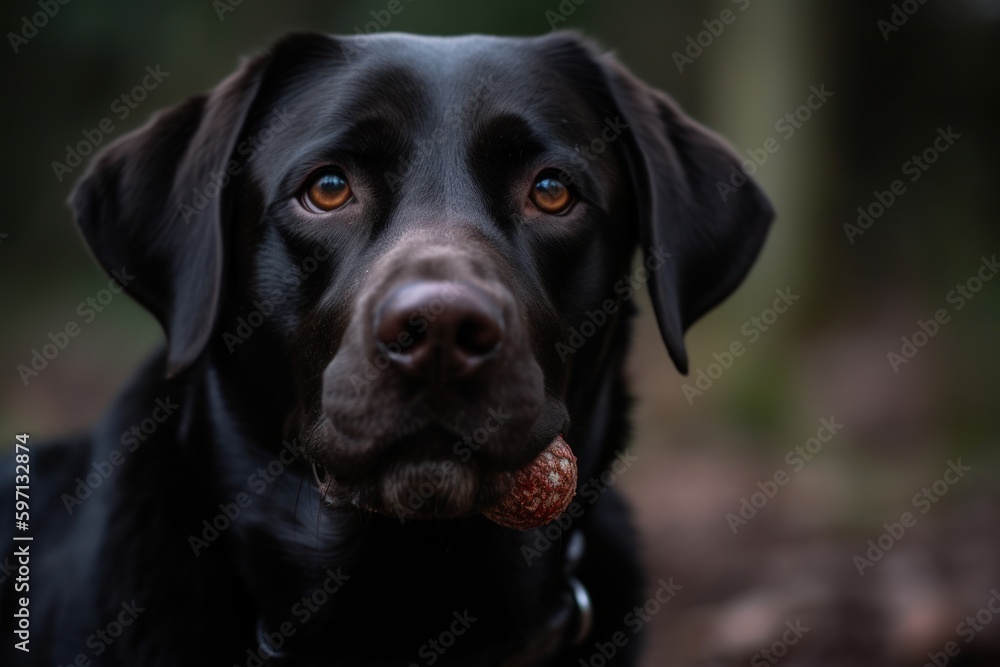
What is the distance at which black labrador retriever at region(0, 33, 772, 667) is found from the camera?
2.28 metres

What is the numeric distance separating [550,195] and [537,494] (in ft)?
2.48

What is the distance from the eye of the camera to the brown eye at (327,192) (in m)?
2.29

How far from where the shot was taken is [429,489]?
1847mm

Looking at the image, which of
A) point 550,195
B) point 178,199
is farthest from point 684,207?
point 178,199

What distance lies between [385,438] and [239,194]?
3.11 feet

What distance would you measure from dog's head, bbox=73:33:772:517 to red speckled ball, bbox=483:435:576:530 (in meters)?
0.07

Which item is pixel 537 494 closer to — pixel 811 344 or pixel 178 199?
pixel 178 199

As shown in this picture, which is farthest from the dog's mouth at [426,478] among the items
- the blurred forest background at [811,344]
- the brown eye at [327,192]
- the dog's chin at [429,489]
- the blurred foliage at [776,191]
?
the blurred foliage at [776,191]

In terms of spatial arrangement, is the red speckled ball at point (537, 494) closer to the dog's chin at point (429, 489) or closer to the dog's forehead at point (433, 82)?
the dog's chin at point (429, 489)

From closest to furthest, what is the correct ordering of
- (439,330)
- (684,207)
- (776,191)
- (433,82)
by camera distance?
1. (439,330)
2. (433,82)
3. (684,207)
4. (776,191)

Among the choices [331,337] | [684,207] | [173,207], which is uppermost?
[684,207]

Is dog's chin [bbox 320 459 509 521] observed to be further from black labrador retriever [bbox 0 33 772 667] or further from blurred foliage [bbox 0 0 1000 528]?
blurred foliage [bbox 0 0 1000 528]

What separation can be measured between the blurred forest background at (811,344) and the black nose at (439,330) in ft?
4.39

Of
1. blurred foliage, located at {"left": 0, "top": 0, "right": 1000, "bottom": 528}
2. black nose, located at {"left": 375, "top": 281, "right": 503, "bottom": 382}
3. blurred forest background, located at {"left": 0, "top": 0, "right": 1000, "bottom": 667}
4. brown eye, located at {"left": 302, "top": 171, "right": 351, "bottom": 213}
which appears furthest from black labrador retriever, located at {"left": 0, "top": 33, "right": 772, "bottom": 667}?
blurred foliage, located at {"left": 0, "top": 0, "right": 1000, "bottom": 528}
